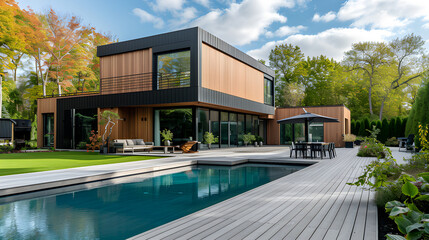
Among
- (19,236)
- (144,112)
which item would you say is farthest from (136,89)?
(19,236)

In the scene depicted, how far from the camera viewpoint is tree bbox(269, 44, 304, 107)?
34.0m

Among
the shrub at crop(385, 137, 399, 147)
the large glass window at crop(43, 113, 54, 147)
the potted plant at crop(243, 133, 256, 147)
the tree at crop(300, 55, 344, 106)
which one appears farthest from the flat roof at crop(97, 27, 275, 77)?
the tree at crop(300, 55, 344, 106)

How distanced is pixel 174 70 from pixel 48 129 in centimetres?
1057

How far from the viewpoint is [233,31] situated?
87.7ft

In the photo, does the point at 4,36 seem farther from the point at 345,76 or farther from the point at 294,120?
the point at 345,76

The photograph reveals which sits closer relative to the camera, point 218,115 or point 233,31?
point 218,115

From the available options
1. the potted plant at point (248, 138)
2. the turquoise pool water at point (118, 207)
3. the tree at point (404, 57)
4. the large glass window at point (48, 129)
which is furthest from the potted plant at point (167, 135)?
the tree at point (404, 57)

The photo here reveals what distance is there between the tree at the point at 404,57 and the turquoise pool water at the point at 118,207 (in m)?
28.5

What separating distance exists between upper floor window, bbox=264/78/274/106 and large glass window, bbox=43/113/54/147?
15.5 m

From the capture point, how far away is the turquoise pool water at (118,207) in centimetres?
368

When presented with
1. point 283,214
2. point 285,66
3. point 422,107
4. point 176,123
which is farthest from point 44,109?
point 285,66

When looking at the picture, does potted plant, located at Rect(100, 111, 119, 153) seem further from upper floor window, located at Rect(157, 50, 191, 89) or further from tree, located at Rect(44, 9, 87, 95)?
tree, located at Rect(44, 9, 87, 95)

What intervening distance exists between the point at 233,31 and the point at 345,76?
49.2ft

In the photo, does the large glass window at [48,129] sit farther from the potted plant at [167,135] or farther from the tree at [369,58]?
the tree at [369,58]
